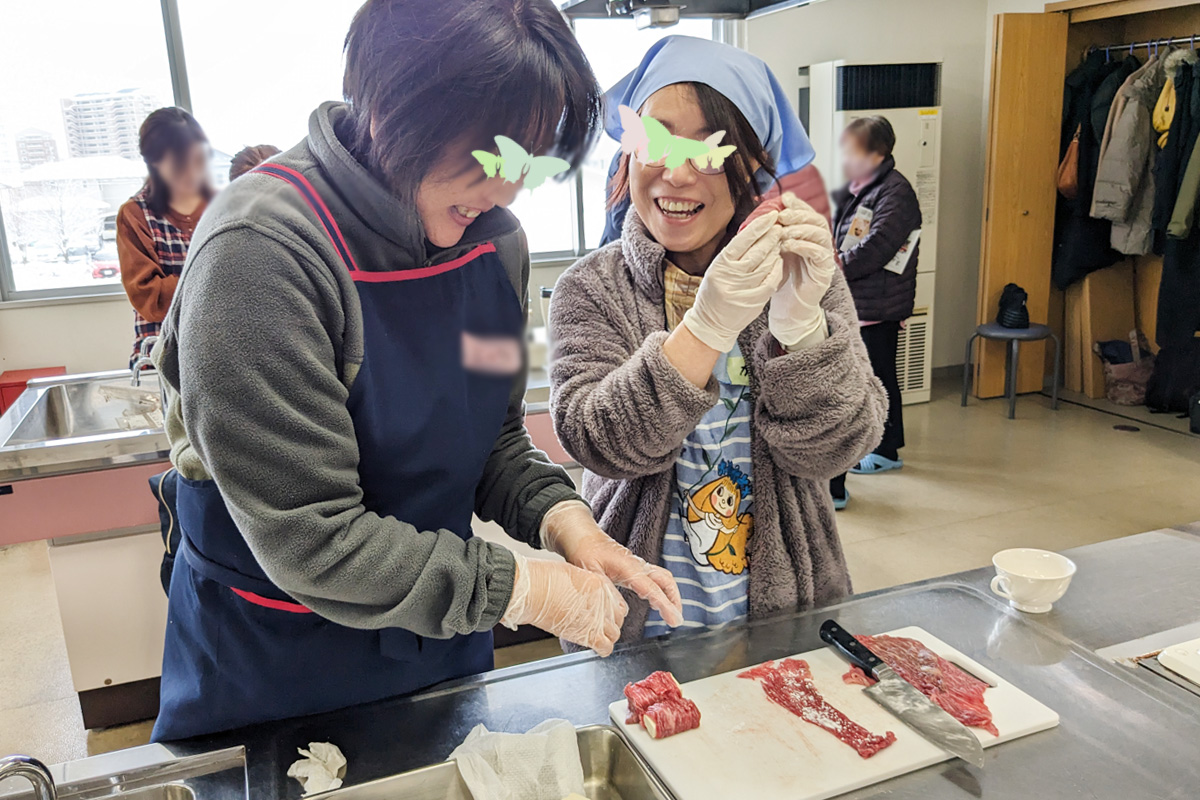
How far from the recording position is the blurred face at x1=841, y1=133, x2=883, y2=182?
34.4 inches

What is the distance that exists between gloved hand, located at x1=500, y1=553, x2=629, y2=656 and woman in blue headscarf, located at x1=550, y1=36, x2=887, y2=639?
0.65 ft

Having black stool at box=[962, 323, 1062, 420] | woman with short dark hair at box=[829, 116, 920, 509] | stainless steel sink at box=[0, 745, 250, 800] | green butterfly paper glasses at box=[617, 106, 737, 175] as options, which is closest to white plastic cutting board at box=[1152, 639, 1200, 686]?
woman with short dark hair at box=[829, 116, 920, 509]

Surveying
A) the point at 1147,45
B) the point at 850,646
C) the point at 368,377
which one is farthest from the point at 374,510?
the point at 1147,45

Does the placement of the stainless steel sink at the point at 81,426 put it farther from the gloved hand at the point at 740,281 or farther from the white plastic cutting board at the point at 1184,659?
the white plastic cutting board at the point at 1184,659

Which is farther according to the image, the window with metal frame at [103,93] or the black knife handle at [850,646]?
the black knife handle at [850,646]

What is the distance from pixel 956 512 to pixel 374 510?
2933 mm

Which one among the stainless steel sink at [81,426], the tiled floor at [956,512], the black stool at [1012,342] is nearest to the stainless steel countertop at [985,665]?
the stainless steel sink at [81,426]

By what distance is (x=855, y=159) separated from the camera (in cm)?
88

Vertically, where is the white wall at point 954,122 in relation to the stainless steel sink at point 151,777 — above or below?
above

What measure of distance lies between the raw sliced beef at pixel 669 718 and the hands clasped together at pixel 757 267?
40 centimetres

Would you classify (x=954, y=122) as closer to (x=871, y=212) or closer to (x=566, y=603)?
(x=871, y=212)

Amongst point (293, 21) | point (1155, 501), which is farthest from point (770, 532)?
point (1155, 501)

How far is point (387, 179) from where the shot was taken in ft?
2.34

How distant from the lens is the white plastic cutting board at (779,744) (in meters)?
0.83
